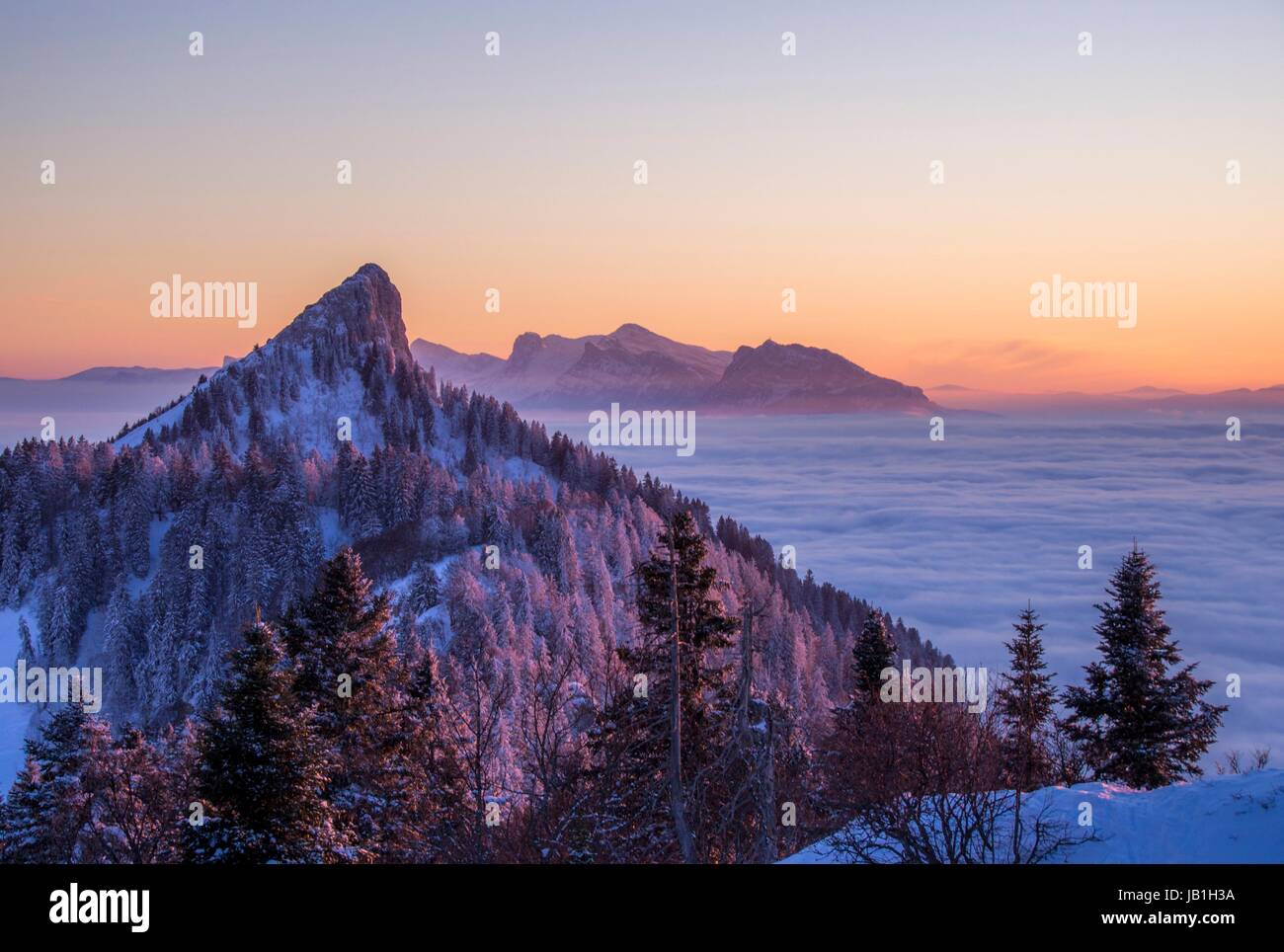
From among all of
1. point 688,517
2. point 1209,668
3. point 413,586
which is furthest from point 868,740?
point 1209,668

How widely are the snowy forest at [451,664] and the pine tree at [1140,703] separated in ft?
0.29

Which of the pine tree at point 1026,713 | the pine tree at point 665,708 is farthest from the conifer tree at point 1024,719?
the pine tree at point 665,708

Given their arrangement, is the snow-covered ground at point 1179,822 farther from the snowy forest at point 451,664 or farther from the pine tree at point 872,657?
the pine tree at point 872,657

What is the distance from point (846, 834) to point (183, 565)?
119049 millimetres

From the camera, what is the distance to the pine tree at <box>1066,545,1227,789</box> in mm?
23266

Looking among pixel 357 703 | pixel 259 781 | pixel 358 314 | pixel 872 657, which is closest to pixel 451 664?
pixel 357 703

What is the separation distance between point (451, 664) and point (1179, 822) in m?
58.6

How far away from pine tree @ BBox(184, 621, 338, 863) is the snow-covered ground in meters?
10.0

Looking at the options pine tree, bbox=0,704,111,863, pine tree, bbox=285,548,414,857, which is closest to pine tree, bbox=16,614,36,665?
pine tree, bbox=0,704,111,863

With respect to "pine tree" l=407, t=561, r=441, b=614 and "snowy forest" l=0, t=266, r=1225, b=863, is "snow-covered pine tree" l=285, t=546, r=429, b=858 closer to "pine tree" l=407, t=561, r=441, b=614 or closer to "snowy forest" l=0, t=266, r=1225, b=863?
"snowy forest" l=0, t=266, r=1225, b=863
